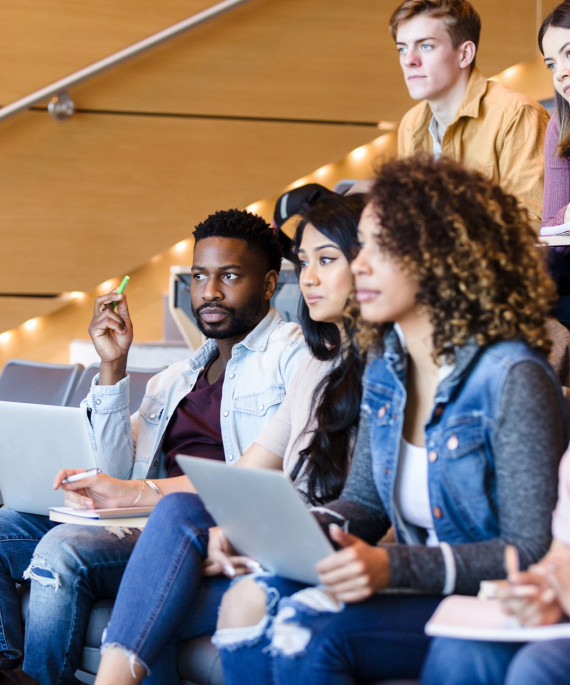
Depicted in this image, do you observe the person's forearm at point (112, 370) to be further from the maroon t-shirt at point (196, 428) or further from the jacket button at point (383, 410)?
the jacket button at point (383, 410)

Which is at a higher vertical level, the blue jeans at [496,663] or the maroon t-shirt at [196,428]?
the maroon t-shirt at [196,428]

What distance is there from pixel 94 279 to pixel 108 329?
2.06 m

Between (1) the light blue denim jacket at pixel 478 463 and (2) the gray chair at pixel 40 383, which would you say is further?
(2) the gray chair at pixel 40 383

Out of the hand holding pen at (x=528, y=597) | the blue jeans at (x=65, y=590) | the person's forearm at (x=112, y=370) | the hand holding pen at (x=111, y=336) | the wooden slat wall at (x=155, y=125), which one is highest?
the wooden slat wall at (x=155, y=125)

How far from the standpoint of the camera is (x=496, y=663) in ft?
3.74

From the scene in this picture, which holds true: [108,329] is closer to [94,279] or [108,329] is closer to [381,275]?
[381,275]

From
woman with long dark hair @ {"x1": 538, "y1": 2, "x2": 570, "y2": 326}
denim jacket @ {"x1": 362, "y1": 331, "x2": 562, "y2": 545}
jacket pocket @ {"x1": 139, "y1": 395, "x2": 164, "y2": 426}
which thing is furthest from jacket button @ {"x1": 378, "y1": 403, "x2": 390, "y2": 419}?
jacket pocket @ {"x1": 139, "y1": 395, "x2": 164, "y2": 426}

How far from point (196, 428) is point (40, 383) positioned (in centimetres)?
102

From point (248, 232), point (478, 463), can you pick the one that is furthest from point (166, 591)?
point (248, 232)

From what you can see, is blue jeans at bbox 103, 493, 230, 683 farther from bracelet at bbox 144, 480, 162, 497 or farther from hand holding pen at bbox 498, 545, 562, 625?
hand holding pen at bbox 498, 545, 562, 625

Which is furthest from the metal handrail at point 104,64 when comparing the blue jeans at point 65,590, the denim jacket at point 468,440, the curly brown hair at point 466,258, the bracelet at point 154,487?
the denim jacket at point 468,440

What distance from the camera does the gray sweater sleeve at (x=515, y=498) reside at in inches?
50.3

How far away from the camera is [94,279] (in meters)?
4.37

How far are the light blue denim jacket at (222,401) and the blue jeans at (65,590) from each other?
36 cm
